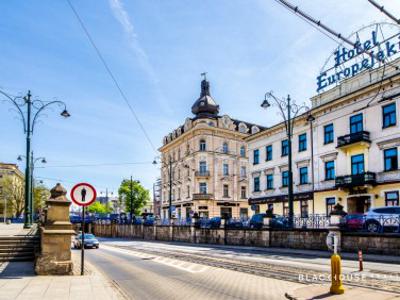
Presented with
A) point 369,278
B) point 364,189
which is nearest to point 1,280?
point 369,278

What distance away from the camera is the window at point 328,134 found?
122 ft

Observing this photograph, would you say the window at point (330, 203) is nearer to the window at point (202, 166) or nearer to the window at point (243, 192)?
the window at point (202, 166)

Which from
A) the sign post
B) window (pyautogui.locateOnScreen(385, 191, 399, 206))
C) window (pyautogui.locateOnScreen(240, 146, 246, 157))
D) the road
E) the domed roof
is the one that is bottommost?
the road

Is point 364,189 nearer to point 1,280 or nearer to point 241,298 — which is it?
point 241,298

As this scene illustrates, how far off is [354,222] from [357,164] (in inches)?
434

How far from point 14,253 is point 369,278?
12.8m

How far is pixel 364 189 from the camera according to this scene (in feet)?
108

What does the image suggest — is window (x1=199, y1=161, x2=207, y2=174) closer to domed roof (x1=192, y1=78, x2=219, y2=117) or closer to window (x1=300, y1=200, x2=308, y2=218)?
domed roof (x1=192, y1=78, x2=219, y2=117)

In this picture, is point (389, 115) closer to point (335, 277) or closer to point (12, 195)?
point (335, 277)

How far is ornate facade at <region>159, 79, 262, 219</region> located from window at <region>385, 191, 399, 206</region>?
3296 centimetres

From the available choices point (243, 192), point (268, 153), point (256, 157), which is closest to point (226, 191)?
point (243, 192)

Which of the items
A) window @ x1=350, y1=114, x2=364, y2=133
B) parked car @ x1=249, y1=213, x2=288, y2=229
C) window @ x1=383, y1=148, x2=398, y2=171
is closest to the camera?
parked car @ x1=249, y1=213, x2=288, y2=229

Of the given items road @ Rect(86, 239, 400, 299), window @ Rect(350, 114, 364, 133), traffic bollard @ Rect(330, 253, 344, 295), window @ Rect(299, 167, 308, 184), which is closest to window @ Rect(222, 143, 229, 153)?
window @ Rect(299, 167, 308, 184)

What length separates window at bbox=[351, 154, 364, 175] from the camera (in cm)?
3397
